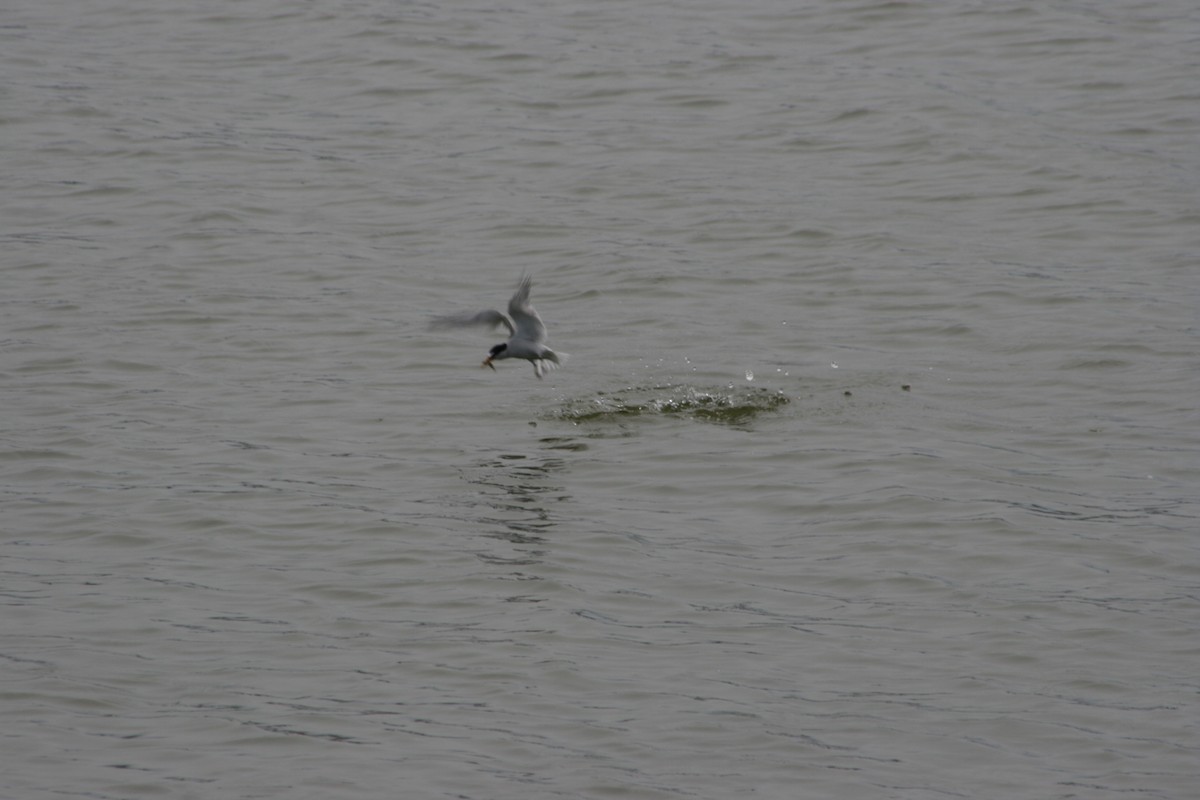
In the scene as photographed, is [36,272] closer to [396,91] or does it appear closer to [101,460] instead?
[101,460]

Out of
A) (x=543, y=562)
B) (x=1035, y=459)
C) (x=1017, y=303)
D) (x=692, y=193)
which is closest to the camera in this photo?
(x=543, y=562)

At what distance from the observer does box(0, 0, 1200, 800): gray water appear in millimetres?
7094

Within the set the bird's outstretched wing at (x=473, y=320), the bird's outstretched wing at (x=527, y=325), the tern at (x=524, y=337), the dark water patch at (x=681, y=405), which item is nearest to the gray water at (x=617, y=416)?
the dark water patch at (x=681, y=405)

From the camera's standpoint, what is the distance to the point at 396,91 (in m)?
19.3

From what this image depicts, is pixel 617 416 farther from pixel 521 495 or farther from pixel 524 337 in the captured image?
pixel 521 495

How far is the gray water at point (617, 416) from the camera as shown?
7094 mm

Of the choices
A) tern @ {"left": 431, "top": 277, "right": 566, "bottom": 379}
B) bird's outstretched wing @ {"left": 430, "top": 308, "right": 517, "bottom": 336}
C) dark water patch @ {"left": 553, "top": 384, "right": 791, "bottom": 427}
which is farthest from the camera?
dark water patch @ {"left": 553, "top": 384, "right": 791, "bottom": 427}

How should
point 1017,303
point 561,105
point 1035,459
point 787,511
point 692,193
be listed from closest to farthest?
point 787,511
point 1035,459
point 1017,303
point 692,193
point 561,105

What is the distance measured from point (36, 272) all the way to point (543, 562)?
23.9 ft

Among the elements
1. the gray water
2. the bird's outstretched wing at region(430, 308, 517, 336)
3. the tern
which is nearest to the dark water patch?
the gray water

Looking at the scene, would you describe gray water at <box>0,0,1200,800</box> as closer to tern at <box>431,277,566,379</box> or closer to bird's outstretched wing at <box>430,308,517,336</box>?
tern at <box>431,277,566,379</box>

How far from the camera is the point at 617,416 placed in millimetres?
11031

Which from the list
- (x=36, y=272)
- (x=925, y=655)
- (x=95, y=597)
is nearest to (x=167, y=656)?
(x=95, y=597)

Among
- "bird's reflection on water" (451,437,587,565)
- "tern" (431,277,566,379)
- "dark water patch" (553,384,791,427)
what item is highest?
"tern" (431,277,566,379)
